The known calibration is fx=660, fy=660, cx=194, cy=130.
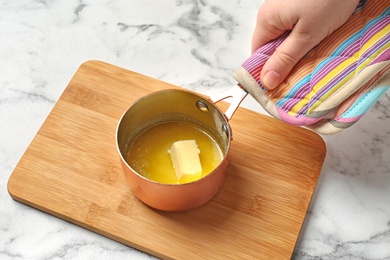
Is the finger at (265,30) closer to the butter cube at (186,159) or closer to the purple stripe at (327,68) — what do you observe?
the purple stripe at (327,68)

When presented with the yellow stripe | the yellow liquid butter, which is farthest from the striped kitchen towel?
the yellow liquid butter

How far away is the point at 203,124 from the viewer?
3.32ft

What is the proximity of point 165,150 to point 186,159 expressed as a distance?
6 cm

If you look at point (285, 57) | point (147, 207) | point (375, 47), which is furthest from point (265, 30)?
point (147, 207)

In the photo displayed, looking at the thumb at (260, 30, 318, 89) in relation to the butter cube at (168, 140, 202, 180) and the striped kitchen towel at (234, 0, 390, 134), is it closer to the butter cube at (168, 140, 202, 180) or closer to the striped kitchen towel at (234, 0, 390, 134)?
the striped kitchen towel at (234, 0, 390, 134)

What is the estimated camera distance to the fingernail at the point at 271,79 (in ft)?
3.13

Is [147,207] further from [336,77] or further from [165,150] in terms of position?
[336,77]

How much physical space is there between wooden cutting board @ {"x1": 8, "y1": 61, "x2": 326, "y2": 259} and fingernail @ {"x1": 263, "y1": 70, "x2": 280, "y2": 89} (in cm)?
9

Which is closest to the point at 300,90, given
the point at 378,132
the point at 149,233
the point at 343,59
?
the point at 343,59

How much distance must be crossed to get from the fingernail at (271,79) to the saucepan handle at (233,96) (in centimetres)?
4

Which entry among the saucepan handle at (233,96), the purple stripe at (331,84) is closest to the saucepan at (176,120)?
the saucepan handle at (233,96)

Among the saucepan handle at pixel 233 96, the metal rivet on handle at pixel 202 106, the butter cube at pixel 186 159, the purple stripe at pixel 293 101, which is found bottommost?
the butter cube at pixel 186 159

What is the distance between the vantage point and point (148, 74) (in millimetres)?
1118

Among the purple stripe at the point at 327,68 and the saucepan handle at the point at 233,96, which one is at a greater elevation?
the purple stripe at the point at 327,68
